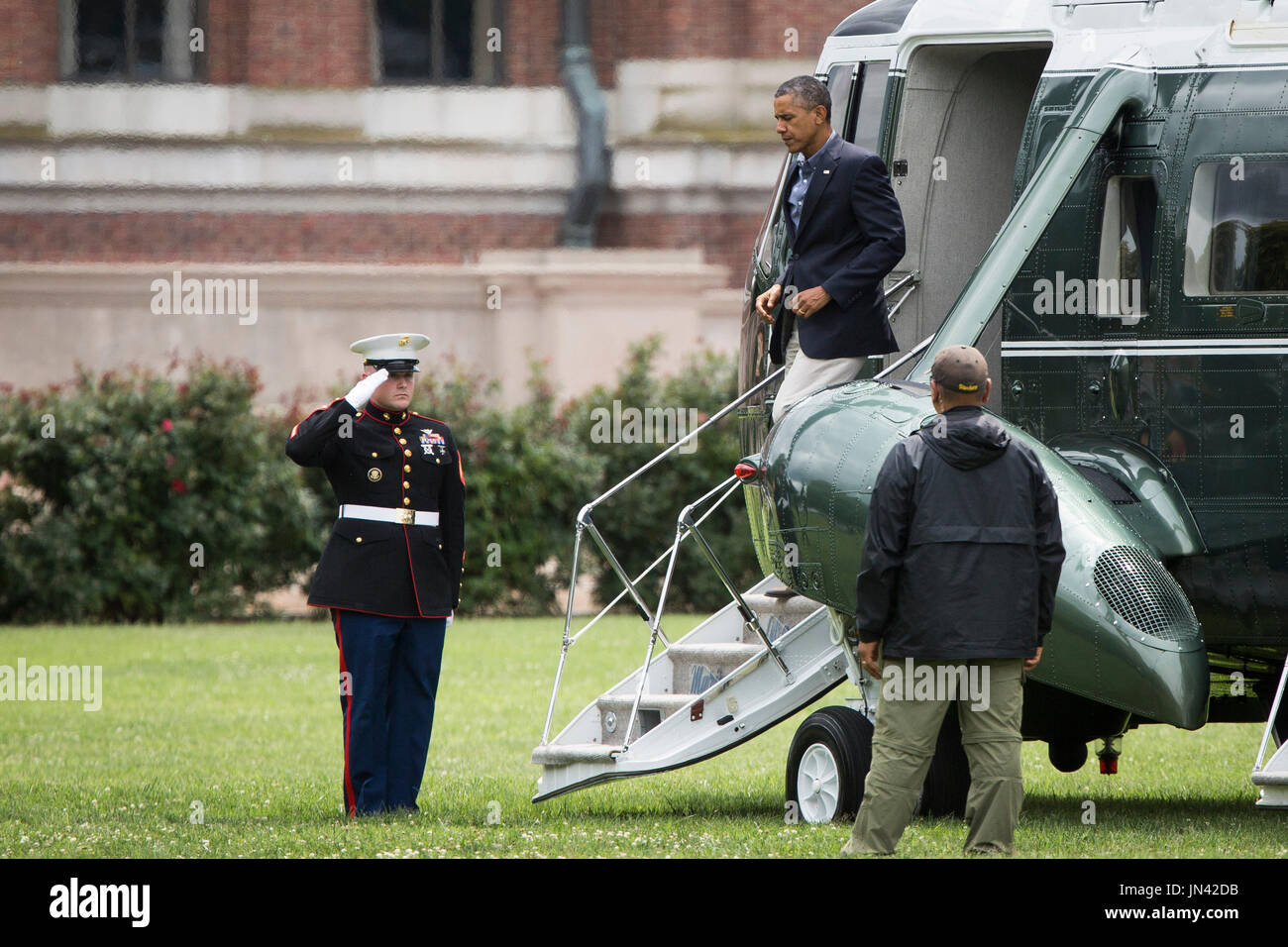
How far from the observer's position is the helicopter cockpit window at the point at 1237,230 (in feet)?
26.3

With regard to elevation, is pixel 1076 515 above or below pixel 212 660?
above

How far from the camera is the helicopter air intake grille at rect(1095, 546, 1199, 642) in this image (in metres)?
7.37

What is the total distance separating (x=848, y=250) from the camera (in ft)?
28.1

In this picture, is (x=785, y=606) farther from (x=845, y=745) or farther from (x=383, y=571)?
(x=383, y=571)

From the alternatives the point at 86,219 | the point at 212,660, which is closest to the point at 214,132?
the point at 86,219

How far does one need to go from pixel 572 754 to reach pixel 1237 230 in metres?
3.79

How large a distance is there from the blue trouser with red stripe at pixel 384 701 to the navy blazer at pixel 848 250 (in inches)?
87.4

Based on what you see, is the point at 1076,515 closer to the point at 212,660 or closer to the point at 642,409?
the point at 212,660

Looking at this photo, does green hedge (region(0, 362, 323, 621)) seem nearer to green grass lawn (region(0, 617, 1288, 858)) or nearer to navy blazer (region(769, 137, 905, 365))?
green grass lawn (region(0, 617, 1288, 858))

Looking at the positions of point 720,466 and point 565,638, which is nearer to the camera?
point 565,638

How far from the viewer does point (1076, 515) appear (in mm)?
7547

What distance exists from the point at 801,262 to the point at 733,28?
16436 millimetres

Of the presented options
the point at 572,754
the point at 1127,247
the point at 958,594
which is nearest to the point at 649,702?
the point at 572,754

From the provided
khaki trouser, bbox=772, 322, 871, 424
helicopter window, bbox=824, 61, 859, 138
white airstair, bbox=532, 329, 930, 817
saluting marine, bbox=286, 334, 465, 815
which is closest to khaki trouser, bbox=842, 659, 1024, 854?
white airstair, bbox=532, 329, 930, 817
